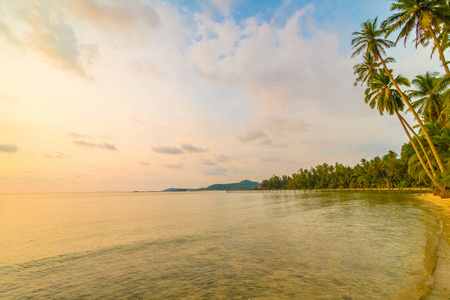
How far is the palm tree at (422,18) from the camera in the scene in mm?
20562

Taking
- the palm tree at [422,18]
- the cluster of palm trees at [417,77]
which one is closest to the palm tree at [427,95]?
the cluster of palm trees at [417,77]

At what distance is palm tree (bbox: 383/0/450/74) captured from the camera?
67.5 feet

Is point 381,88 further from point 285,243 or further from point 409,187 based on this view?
point 409,187

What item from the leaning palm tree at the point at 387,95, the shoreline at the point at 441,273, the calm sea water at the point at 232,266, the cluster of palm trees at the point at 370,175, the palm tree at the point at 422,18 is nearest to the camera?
the shoreline at the point at 441,273

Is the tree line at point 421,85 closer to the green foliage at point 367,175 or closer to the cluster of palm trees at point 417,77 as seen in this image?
the cluster of palm trees at point 417,77

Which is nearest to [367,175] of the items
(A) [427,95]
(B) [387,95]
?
(A) [427,95]

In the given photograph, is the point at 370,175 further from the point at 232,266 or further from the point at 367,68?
the point at 232,266

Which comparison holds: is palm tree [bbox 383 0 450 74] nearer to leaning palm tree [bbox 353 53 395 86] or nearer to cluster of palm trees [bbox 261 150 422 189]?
leaning palm tree [bbox 353 53 395 86]

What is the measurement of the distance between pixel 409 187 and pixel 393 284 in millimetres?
102375

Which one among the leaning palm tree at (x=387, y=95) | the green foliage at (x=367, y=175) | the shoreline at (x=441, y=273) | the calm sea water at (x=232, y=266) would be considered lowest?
the calm sea water at (x=232, y=266)

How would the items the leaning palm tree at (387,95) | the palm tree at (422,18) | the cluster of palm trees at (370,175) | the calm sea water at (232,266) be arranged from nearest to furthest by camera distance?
the calm sea water at (232,266) → the palm tree at (422,18) → the leaning palm tree at (387,95) → the cluster of palm trees at (370,175)

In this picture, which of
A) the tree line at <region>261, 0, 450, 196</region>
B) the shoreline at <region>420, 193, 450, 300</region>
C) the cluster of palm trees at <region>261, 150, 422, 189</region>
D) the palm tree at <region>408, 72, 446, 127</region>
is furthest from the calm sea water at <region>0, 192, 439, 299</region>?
the cluster of palm trees at <region>261, 150, 422, 189</region>

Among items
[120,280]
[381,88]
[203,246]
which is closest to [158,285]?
[120,280]

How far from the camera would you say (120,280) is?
809cm
